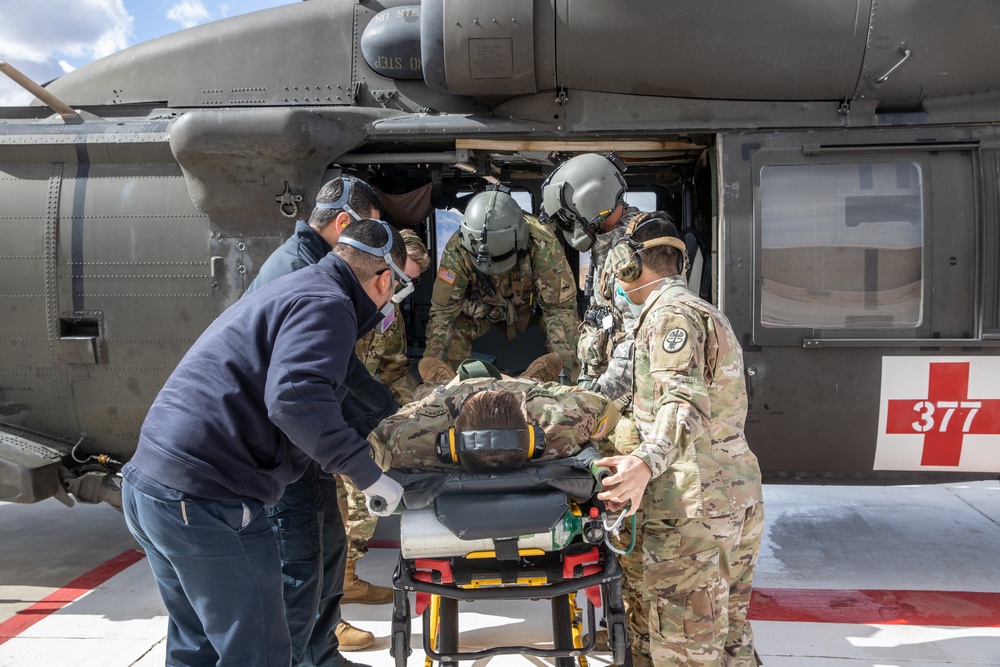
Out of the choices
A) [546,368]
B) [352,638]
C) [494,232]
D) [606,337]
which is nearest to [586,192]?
[494,232]

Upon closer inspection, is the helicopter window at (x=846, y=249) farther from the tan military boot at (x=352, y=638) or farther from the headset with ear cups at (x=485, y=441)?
the tan military boot at (x=352, y=638)

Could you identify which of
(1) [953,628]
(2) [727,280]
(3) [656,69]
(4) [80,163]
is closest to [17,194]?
(4) [80,163]

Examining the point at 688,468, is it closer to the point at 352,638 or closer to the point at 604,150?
the point at 352,638

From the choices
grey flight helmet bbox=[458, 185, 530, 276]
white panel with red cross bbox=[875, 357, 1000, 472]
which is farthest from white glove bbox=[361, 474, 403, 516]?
white panel with red cross bbox=[875, 357, 1000, 472]

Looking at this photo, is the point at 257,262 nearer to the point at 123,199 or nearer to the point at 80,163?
the point at 123,199

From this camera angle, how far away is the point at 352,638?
334cm

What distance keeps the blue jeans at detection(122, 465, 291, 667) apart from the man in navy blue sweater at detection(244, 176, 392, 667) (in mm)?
568

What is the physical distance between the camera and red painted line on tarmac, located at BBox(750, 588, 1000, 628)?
353cm

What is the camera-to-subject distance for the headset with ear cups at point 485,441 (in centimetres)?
233

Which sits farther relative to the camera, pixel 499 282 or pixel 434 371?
pixel 499 282

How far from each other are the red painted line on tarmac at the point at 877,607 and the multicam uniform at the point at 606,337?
1.40 metres

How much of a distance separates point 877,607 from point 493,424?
2.53 meters

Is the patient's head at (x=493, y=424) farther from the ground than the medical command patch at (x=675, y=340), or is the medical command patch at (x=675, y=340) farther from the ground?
the medical command patch at (x=675, y=340)

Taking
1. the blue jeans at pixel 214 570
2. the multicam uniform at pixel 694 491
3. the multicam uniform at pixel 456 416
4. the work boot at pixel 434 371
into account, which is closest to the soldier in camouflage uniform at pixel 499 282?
the work boot at pixel 434 371
